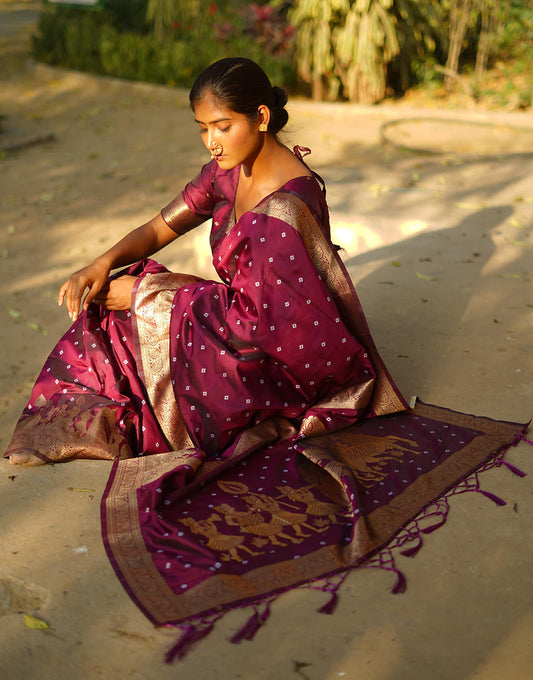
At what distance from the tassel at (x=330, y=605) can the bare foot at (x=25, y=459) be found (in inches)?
49.7

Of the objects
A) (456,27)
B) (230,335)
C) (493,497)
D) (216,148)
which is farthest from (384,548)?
(456,27)

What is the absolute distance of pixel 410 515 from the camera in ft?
8.05

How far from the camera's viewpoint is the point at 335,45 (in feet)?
30.8

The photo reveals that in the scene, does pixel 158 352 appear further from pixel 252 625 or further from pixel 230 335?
pixel 252 625

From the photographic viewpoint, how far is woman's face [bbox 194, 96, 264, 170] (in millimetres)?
2676

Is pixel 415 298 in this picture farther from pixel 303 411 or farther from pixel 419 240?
pixel 303 411

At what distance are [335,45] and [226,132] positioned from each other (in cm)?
735

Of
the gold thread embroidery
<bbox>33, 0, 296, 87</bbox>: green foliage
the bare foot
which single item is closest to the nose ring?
the gold thread embroidery

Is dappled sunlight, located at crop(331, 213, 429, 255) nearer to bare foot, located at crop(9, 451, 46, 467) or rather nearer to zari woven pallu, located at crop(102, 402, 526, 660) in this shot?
zari woven pallu, located at crop(102, 402, 526, 660)

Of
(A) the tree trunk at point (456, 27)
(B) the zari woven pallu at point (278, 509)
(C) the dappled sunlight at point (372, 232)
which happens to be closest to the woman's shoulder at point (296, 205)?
(B) the zari woven pallu at point (278, 509)

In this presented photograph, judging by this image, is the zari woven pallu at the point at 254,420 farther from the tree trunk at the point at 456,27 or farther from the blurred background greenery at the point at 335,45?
the tree trunk at the point at 456,27

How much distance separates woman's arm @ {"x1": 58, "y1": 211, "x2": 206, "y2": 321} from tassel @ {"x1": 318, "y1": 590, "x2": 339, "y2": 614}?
4.46 feet

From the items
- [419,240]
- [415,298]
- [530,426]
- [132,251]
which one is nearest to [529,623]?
[530,426]

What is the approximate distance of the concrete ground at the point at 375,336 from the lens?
6.44 feet
